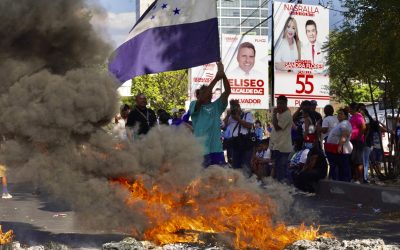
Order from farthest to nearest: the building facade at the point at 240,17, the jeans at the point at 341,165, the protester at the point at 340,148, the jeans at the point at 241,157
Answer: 1. the building facade at the point at 240,17
2. the jeans at the point at 241,157
3. the jeans at the point at 341,165
4. the protester at the point at 340,148

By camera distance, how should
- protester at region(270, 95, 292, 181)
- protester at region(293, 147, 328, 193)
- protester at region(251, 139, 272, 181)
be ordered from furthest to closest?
protester at region(251, 139, 272, 181) < protester at region(293, 147, 328, 193) < protester at region(270, 95, 292, 181)

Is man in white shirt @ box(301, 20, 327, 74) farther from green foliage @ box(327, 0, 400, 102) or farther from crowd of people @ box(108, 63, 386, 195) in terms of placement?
crowd of people @ box(108, 63, 386, 195)

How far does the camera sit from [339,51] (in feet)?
46.8

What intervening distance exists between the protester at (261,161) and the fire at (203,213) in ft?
23.5

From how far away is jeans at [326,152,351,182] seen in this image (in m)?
13.3

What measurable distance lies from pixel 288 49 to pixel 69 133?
11.2 meters

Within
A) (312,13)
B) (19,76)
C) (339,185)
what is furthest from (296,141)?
(19,76)

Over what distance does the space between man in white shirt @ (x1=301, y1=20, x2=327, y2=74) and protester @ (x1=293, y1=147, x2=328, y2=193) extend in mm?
4638

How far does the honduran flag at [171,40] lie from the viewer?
988 cm

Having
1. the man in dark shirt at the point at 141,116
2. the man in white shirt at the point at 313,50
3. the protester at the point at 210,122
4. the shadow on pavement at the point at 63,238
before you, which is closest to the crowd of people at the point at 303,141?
the man in dark shirt at the point at 141,116

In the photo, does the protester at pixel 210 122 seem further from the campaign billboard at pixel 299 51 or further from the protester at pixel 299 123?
the campaign billboard at pixel 299 51

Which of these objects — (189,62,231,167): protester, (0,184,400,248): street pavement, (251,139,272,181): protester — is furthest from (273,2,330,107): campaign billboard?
(189,62,231,167): protester

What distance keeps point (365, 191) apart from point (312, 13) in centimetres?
693

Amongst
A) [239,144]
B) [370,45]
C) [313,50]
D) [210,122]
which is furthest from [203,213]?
[313,50]
